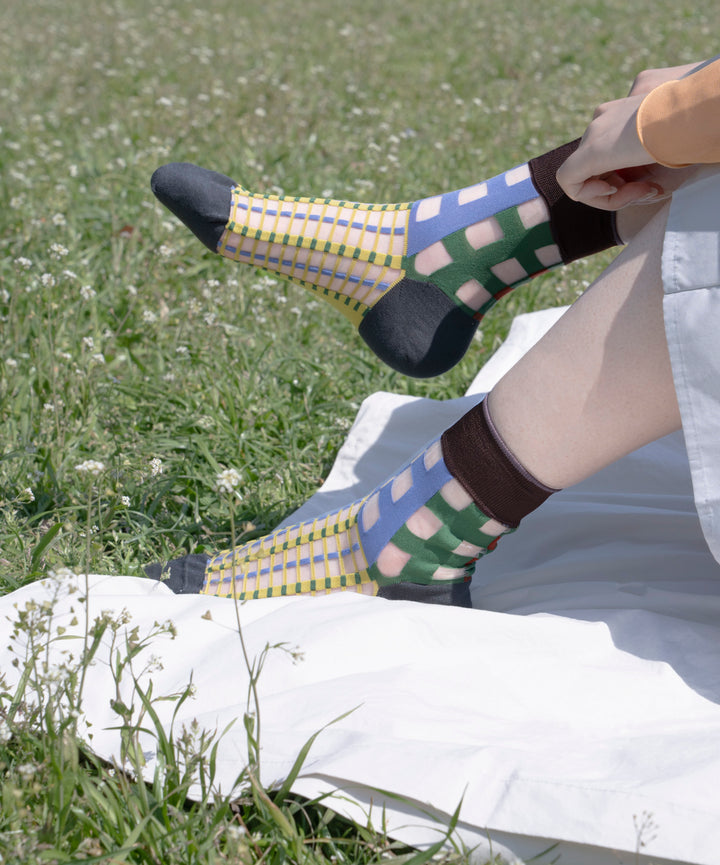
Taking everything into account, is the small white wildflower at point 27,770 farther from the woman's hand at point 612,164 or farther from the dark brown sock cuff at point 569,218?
the dark brown sock cuff at point 569,218

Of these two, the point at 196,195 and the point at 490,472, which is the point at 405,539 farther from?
the point at 196,195

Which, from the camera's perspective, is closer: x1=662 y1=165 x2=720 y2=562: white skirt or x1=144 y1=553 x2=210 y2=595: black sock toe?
x1=662 y1=165 x2=720 y2=562: white skirt

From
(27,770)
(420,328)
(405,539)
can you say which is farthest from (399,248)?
(27,770)

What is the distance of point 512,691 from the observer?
4.21ft

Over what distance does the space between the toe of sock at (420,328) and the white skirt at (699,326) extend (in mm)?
550

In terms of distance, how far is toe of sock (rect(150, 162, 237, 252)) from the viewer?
1720mm

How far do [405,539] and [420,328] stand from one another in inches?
16.4

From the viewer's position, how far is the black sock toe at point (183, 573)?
160 cm

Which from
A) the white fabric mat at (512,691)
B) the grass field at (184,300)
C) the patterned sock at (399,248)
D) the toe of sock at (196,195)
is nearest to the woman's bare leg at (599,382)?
the white fabric mat at (512,691)

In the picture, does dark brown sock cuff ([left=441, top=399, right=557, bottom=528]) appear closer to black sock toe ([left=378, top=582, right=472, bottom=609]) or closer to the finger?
black sock toe ([left=378, top=582, right=472, bottom=609])

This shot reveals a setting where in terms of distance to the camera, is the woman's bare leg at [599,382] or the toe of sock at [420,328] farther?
the toe of sock at [420,328]

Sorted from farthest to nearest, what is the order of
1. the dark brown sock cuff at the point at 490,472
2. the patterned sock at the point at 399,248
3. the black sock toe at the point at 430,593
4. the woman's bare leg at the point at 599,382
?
the patterned sock at the point at 399,248
the black sock toe at the point at 430,593
the dark brown sock cuff at the point at 490,472
the woman's bare leg at the point at 599,382

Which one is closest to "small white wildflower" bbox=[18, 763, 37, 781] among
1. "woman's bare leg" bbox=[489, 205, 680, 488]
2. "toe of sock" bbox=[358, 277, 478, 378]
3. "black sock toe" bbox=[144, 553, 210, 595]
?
"black sock toe" bbox=[144, 553, 210, 595]

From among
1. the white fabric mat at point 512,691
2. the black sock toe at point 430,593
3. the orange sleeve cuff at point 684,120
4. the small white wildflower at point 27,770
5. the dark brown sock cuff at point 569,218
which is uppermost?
the dark brown sock cuff at point 569,218
